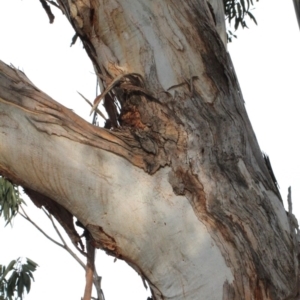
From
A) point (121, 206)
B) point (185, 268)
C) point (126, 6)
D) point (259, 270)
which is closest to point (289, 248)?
point (259, 270)

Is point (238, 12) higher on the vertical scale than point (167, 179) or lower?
higher

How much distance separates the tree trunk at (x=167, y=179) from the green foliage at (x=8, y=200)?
2.83 metres

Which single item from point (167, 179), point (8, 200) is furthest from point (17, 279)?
point (167, 179)

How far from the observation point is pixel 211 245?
106 centimetres

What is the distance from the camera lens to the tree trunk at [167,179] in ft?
3.44

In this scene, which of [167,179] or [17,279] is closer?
[167,179]

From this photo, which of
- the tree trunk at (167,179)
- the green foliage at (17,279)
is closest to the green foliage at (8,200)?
the green foliage at (17,279)

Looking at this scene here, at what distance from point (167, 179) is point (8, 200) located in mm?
3076

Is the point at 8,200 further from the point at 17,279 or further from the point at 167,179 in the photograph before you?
the point at 167,179

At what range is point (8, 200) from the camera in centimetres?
401

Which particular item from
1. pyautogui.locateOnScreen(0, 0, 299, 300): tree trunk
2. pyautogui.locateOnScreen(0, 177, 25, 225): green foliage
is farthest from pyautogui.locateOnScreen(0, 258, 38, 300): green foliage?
pyautogui.locateOnScreen(0, 0, 299, 300): tree trunk

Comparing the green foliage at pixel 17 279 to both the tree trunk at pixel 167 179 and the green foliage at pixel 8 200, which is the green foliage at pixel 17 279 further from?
the tree trunk at pixel 167 179

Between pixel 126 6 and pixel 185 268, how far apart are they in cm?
55

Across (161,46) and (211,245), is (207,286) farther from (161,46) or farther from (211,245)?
(161,46)
